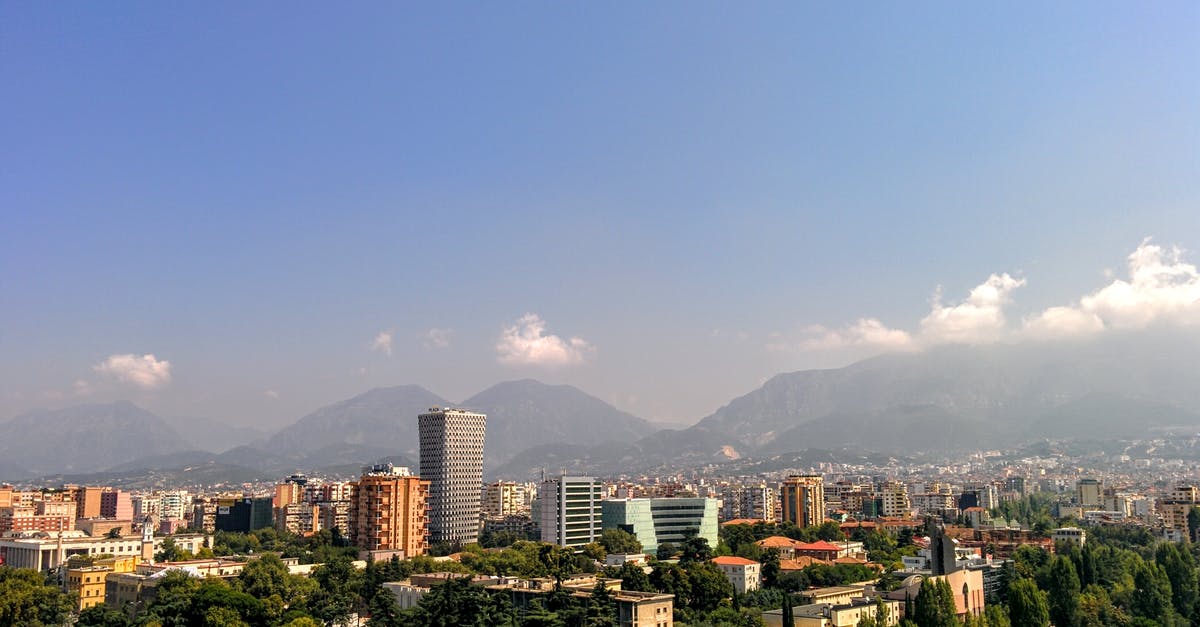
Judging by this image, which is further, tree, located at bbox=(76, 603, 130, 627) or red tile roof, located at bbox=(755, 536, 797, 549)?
red tile roof, located at bbox=(755, 536, 797, 549)

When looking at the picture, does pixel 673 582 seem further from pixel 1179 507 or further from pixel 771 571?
pixel 1179 507

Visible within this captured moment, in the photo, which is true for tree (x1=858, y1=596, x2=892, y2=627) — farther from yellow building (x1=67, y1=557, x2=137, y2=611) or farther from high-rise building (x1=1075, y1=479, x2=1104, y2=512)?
high-rise building (x1=1075, y1=479, x2=1104, y2=512)

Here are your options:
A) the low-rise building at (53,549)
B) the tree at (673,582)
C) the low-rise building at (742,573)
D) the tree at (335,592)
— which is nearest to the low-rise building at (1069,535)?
the low-rise building at (742,573)

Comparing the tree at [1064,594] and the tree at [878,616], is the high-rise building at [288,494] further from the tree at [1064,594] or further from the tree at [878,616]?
the tree at [1064,594]

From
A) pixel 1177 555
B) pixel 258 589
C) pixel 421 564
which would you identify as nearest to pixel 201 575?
pixel 258 589

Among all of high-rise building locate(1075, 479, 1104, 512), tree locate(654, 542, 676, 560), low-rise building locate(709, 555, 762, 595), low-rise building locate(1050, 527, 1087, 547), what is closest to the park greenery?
low-rise building locate(709, 555, 762, 595)

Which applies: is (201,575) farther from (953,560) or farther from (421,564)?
(953,560)

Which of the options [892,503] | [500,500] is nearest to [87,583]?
[500,500]
